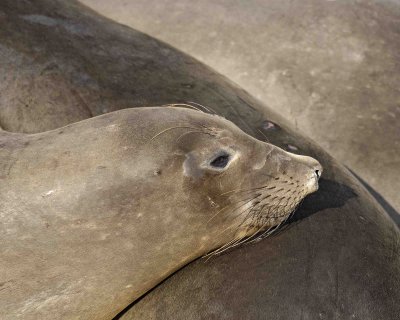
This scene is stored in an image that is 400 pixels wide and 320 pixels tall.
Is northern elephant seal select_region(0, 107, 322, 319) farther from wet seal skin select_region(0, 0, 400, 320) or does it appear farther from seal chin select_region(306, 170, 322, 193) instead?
seal chin select_region(306, 170, 322, 193)

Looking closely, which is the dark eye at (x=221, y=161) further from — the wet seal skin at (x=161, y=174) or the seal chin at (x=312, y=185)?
Result: the seal chin at (x=312, y=185)

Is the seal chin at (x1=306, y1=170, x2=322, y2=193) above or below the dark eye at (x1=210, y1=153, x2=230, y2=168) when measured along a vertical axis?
below

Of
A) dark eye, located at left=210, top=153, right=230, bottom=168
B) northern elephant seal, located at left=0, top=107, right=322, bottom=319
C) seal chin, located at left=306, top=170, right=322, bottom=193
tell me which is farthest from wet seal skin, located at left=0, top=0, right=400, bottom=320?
dark eye, located at left=210, top=153, right=230, bottom=168

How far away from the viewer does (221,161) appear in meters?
2.74

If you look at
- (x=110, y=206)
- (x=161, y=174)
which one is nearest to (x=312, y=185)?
(x=161, y=174)

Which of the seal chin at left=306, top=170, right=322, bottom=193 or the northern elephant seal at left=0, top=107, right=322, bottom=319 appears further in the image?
the seal chin at left=306, top=170, right=322, bottom=193

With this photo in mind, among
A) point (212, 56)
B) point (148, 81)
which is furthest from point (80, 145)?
point (212, 56)

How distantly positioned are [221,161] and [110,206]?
542mm

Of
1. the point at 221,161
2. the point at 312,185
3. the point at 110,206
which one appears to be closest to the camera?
the point at 110,206

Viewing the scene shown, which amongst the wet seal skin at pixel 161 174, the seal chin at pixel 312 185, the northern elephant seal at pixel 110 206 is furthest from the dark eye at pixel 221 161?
the seal chin at pixel 312 185

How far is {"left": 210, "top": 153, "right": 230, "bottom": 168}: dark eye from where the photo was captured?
272 cm

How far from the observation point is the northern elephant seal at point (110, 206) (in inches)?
99.7

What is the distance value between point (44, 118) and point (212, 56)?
1.63 metres

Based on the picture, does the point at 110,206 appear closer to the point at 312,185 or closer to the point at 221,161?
the point at 221,161
